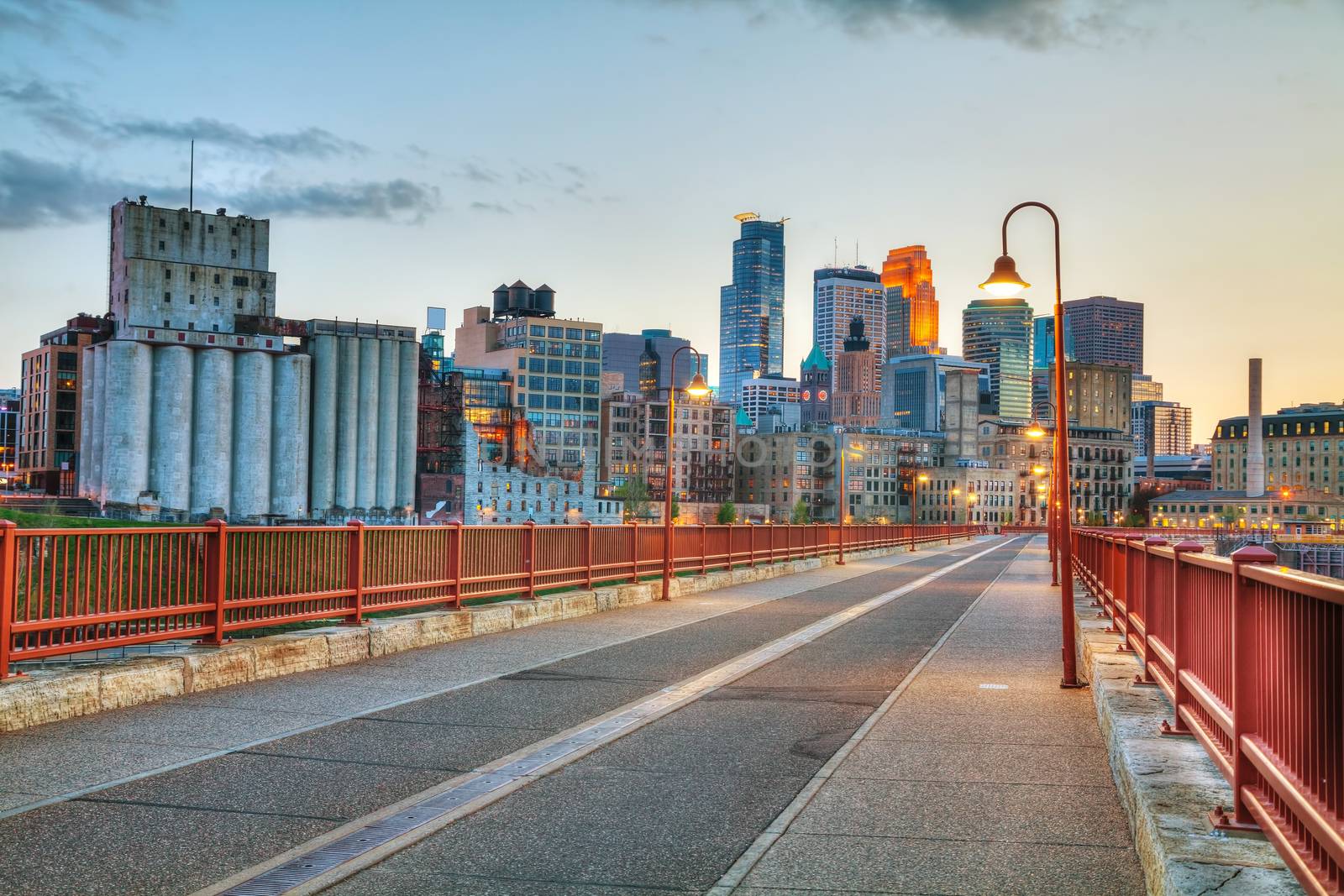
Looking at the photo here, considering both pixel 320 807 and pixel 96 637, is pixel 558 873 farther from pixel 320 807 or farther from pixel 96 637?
pixel 96 637

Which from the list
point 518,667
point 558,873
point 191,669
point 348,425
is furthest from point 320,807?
point 348,425

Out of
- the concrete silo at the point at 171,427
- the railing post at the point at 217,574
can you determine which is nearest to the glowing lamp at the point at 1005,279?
the railing post at the point at 217,574

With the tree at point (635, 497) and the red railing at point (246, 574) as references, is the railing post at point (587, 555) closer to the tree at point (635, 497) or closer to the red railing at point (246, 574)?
the red railing at point (246, 574)

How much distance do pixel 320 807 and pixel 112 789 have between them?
4.81ft

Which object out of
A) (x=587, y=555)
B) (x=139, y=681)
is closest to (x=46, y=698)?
(x=139, y=681)

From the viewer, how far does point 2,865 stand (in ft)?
20.5

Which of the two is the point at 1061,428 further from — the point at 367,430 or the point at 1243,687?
the point at 367,430

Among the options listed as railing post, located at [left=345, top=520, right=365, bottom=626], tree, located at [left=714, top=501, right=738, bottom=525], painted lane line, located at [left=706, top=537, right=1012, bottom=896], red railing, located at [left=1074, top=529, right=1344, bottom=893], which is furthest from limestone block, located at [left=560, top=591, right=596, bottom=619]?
tree, located at [left=714, top=501, right=738, bottom=525]

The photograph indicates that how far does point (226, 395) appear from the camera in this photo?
121 meters

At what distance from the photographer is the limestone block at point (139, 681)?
1095 centimetres

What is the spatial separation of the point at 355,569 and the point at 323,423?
11660cm

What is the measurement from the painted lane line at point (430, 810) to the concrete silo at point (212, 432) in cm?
11149

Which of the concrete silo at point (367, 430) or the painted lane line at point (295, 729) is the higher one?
the concrete silo at point (367, 430)

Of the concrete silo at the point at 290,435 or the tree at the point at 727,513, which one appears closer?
the concrete silo at the point at 290,435
